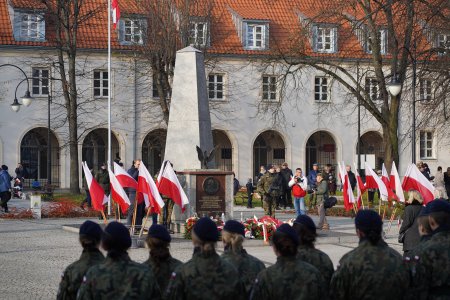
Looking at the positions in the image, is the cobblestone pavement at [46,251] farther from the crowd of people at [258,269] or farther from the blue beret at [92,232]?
the crowd of people at [258,269]

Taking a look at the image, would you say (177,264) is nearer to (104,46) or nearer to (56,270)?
(56,270)

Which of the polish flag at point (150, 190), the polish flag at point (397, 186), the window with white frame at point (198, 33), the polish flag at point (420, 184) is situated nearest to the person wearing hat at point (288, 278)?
the polish flag at point (150, 190)

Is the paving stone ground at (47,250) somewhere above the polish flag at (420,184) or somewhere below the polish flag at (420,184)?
below

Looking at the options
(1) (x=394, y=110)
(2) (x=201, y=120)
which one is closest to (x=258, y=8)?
(1) (x=394, y=110)

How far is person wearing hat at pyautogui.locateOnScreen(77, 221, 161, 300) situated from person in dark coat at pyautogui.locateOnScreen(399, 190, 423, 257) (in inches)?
306

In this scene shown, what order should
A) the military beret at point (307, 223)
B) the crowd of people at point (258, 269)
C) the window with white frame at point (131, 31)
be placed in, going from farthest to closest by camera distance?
1. the window with white frame at point (131, 31)
2. the military beret at point (307, 223)
3. the crowd of people at point (258, 269)

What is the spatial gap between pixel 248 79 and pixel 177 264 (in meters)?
50.8

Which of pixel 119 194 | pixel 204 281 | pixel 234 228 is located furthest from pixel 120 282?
pixel 119 194

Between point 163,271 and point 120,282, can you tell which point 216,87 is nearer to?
point 163,271

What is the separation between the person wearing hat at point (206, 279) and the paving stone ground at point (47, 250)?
A: 7.13m

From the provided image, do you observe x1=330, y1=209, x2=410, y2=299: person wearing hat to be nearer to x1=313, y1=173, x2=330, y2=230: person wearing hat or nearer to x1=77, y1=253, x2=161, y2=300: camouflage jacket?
x1=77, y1=253, x2=161, y2=300: camouflage jacket

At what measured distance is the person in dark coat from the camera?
14.7 metres

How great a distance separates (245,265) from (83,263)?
50.5 inches

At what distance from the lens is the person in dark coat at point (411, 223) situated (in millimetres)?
14664
